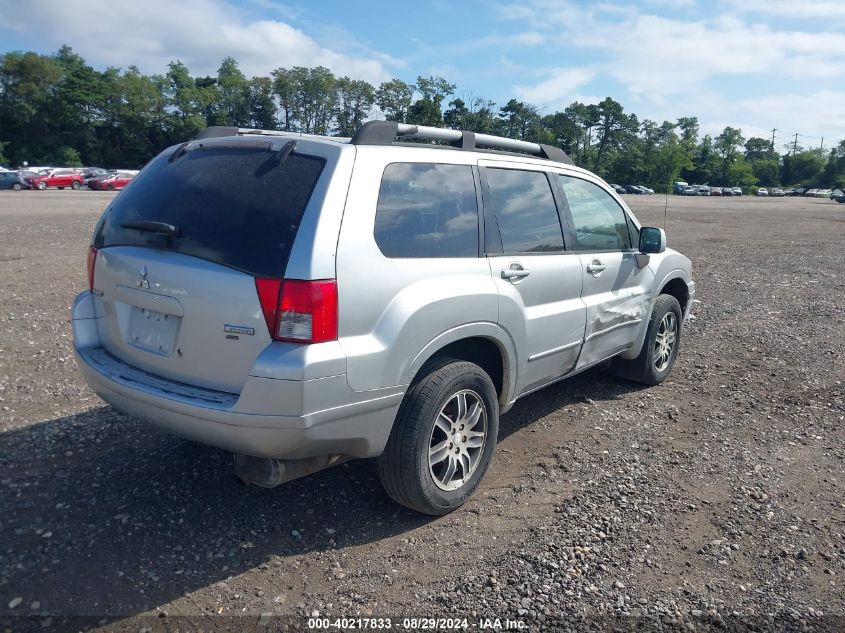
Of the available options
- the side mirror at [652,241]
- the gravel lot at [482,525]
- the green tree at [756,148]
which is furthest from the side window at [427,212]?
the green tree at [756,148]

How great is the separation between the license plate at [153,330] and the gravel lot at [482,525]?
951 millimetres

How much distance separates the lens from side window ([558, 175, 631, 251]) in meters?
4.80

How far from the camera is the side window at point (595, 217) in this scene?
189 inches

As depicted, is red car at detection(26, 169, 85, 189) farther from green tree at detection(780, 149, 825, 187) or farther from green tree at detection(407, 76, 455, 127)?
green tree at detection(780, 149, 825, 187)

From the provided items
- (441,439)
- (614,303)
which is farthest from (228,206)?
(614,303)

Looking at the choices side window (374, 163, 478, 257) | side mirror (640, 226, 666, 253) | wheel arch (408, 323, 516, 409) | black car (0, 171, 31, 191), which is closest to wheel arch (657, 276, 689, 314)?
side mirror (640, 226, 666, 253)

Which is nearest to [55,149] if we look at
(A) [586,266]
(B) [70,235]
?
(B) [70,235]

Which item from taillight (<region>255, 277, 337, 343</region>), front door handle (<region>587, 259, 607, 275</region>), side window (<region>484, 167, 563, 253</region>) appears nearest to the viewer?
taillight (<region>255, 277, 337, 343</region>)

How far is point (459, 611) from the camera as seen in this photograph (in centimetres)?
295

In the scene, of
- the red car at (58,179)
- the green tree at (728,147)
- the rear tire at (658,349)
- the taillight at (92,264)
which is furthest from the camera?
the green tree at (728,147)

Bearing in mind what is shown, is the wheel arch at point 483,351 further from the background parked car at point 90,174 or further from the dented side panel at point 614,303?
the background parked car at point 90,174

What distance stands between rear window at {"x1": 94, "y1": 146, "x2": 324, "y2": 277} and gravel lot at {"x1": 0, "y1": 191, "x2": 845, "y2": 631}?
4.70ft

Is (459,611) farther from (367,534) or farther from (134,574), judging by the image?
(134,574)

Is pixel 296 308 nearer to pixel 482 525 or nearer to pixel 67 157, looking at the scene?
pixel 482 525
